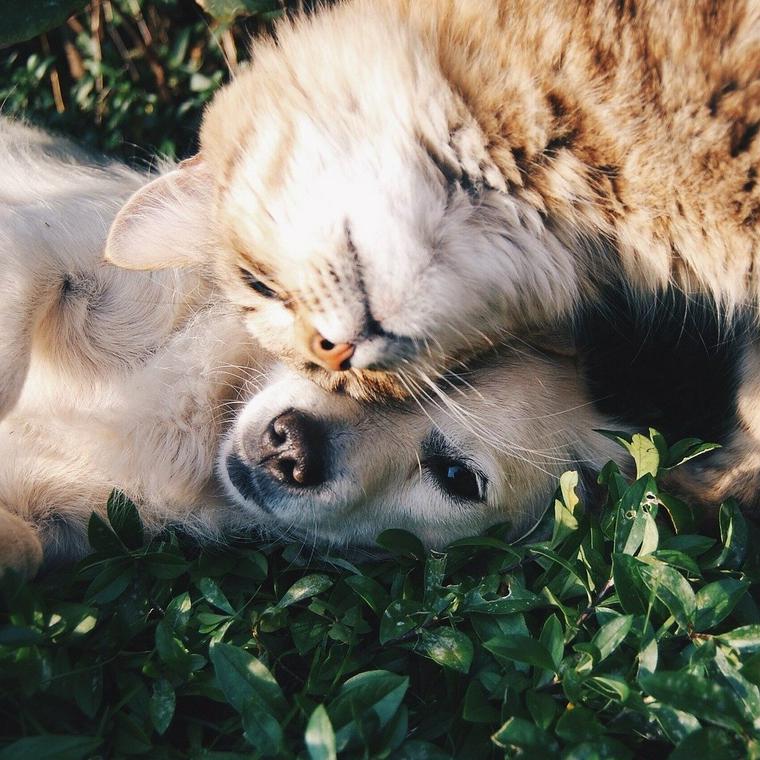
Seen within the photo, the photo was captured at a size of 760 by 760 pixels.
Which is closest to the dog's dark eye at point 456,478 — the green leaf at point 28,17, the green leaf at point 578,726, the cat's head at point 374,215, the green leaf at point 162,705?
the cat's head at point 374,215

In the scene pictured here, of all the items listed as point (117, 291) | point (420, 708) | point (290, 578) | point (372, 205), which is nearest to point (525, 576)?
point (420, 708)

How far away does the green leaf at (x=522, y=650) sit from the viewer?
1713mm

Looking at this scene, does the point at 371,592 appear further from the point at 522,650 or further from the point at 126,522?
the point at 126,522

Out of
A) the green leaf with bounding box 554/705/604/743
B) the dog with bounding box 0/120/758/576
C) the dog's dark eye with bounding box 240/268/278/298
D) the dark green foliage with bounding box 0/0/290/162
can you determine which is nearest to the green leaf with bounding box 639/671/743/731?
the green leaf with bounding box 554/705/604/743

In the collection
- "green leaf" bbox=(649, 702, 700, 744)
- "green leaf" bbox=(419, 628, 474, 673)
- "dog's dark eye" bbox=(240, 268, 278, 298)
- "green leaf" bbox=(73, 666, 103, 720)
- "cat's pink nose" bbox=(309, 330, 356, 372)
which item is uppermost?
"dog's dark eye" bbox=(240, 268, 278, 298)

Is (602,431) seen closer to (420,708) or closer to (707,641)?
(707,641)

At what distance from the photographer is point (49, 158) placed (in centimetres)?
316

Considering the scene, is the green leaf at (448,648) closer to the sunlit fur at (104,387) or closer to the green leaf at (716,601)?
the green leaf at (716,601)

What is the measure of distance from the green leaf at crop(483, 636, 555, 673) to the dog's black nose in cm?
71

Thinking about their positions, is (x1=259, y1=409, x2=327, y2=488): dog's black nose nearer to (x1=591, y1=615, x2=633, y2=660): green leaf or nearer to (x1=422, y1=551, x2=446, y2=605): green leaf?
(x1=422, y1=551, x2=446, y2=605): green leaf

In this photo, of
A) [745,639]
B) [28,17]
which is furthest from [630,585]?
[28,17]

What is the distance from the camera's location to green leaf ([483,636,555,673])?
1.71m

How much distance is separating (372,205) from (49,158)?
190 centimetres

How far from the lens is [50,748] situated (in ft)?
5.28
